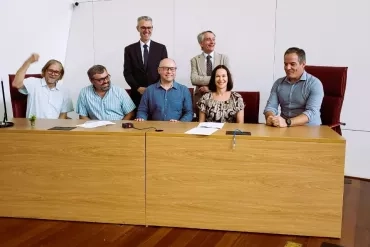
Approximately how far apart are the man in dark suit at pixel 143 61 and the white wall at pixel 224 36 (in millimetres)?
888

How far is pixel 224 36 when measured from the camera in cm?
416

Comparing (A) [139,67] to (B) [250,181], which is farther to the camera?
(A) [139,67]

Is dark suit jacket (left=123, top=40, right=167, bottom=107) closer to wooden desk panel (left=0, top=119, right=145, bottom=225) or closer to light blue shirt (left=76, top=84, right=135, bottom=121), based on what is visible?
light blue shirt (left=76, top=84, right=135, bottom=121)

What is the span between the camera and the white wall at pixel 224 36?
11.9ft

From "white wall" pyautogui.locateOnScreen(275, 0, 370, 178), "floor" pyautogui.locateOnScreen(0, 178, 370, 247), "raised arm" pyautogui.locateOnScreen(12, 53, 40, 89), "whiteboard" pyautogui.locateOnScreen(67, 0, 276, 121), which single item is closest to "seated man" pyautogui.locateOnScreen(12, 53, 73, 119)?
"raised arm" pyautogui.locateOnScreen(12, 53, 40, 89)

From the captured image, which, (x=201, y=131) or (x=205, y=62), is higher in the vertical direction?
(x=205, y=62)

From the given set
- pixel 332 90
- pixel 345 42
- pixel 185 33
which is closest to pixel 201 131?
pixel 332 90

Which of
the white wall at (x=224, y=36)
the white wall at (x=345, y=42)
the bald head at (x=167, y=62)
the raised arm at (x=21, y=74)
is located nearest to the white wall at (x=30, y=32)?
the white wall at (x=224, y=36)

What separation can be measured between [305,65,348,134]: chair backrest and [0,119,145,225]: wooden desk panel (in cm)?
157

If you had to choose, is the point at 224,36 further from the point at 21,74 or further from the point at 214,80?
the point at 21,74

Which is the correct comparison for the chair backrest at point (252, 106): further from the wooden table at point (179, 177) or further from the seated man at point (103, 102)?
the seated man at point (103, 102)

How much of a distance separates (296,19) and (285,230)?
7.96 feet

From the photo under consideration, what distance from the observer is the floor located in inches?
83.6

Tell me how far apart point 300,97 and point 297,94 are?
33 millimetres
